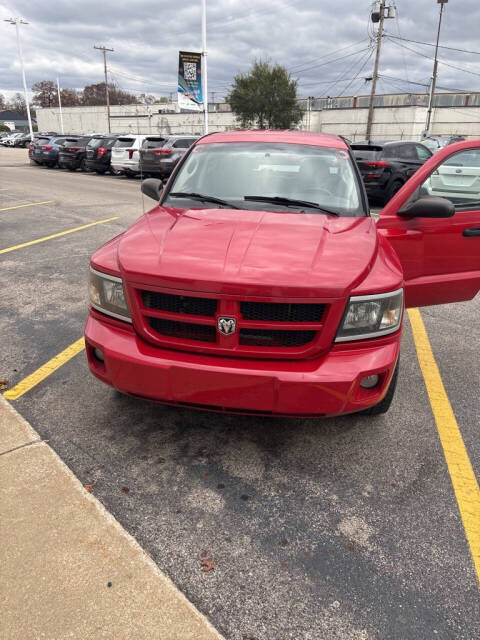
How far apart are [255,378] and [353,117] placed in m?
55.5

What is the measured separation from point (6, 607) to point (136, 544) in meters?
0.52

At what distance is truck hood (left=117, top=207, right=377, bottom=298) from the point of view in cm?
237

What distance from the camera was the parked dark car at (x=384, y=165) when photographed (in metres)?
12.0

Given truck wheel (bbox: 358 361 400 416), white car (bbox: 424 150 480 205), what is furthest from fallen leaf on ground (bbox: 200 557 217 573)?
white car (bbox: 424 150 480 205)

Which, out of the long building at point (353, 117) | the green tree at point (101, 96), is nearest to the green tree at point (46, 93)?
the green tree at point (101, 96)

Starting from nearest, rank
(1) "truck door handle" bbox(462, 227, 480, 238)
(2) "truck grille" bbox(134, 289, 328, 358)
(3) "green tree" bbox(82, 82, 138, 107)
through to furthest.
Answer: (2) "truck grille" bbox(134, 289, 328, 358) → (1) "truck door handle" bbox(462, 227, 480, 238) → (3) "green tree" bbox(82, 82, 138, 107)

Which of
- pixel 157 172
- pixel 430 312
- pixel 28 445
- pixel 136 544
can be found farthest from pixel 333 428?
pixel 157 172

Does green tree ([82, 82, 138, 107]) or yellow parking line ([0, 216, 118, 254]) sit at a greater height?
green tree ([82, 82, 138, 107])

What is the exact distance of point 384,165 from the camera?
39.3ft

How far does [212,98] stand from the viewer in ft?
216

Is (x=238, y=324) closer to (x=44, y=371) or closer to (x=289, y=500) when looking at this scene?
(x=289, y=500)

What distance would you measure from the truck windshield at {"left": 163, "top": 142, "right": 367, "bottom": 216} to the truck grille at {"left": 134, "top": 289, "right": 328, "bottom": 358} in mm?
1177

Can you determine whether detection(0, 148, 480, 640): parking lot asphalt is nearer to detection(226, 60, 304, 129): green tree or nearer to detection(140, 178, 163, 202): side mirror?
detection(140, 178, 163, 202): side mirror

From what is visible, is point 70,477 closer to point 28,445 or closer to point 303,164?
point 28,445
